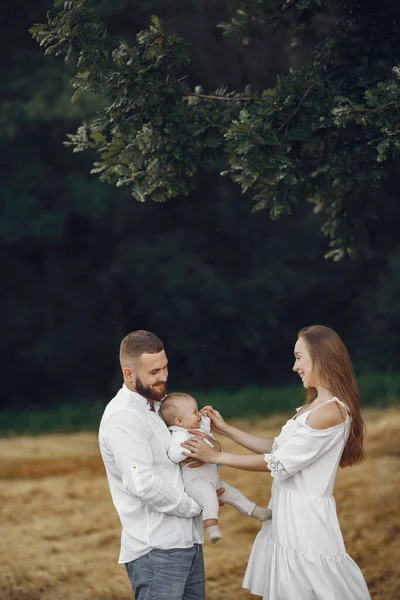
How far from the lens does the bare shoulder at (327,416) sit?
4258 mm

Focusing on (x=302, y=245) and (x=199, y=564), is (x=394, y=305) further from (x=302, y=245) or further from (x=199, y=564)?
(x=199, y=564)

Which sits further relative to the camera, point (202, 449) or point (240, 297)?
point (240, 297)

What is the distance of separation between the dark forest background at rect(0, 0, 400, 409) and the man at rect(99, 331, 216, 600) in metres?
12.6

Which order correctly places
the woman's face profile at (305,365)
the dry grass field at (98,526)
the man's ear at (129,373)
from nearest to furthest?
1. the man's ear at (129,373)
2. the woman's face profile at (305,365)
3. the dry grass field at (98,526)

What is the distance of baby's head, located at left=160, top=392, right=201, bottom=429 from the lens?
4.26 meters

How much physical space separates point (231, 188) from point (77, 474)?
8956 mm

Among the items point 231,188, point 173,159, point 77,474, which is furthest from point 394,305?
point 173,159

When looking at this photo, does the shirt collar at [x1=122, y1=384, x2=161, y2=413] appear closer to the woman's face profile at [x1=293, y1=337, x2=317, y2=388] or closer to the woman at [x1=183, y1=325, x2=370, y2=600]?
the woman at [x1=183, y1=325, x2=370, y2=600]

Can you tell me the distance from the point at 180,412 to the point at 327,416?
624 mm

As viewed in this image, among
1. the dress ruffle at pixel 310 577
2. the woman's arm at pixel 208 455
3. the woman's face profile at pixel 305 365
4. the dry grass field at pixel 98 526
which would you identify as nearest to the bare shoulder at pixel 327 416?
the woman's face profile at pixel 305 365

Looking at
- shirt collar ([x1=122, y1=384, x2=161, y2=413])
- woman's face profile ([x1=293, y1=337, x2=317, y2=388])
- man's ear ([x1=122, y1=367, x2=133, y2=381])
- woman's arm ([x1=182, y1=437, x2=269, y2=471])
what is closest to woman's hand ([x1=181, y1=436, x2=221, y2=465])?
woman's arm ([x1=182, y1=437, x2=269, y2=471])

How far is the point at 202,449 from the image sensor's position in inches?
163

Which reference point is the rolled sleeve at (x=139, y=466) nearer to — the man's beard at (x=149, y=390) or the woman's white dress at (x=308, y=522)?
the man's beard at (x=149, y=390)

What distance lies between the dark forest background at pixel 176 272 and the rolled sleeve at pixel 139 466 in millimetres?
12722
